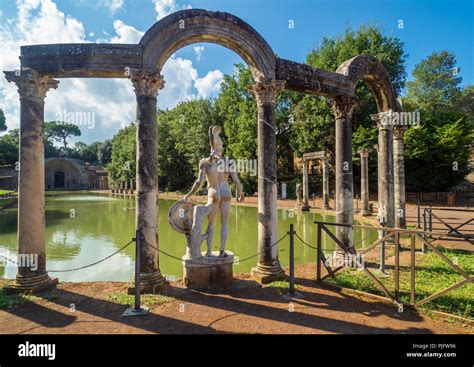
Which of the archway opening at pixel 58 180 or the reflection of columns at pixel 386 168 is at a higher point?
the archway opening at pixel 58 180

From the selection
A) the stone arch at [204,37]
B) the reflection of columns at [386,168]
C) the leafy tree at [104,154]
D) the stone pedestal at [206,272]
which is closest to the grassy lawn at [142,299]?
the stone pedestal at [206,272]

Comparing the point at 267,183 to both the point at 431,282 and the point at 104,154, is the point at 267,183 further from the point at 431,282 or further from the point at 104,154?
the point at 104,154

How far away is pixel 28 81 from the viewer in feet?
19.4

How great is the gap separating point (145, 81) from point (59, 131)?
308ft

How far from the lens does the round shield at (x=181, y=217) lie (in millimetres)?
6039

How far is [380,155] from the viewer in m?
9.14

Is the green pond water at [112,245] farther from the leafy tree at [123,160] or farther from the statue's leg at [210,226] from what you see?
the leafy tree at [123,160]

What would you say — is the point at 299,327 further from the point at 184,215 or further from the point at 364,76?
the point at 364,76

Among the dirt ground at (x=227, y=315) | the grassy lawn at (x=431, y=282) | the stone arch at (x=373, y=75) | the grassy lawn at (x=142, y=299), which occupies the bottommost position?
the dirt ground at (x=227, y=315)

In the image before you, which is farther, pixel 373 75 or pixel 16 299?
pixel 373 75

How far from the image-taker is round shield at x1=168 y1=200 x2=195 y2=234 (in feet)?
Answer: 19.8

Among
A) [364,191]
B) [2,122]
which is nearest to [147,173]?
[364,191]

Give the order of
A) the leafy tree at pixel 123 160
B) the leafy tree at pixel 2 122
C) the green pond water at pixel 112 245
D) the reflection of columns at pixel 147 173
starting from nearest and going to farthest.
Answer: the reflection of columns at pixel 147 173 → the green pond water at pixel 112 245 → the leafy tree at pixel 2 122 → the leafy tree at pixel 123 160

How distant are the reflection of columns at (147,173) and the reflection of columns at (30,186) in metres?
2.13
